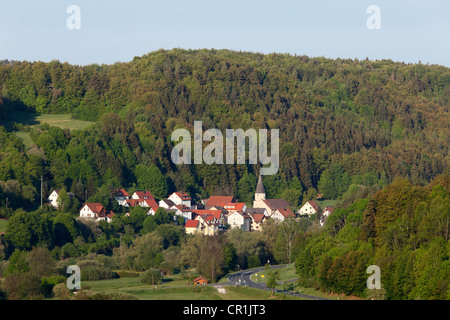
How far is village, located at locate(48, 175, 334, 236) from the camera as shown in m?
103

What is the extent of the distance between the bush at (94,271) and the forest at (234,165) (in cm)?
706

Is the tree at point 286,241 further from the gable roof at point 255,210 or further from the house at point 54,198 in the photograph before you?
the gable roof at point 255,210

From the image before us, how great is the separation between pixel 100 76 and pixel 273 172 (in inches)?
1660

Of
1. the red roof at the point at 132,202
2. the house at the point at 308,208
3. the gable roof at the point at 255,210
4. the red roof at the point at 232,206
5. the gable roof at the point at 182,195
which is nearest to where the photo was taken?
the red roof at the point at 132,202

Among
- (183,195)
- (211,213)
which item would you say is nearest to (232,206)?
(183,195)

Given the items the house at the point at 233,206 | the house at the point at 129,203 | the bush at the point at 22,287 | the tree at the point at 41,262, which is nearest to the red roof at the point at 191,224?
the house at the point at 129,203

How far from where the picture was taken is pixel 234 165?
467 feet

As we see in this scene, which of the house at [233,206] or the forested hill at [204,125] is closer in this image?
the forested hill at [204,125]

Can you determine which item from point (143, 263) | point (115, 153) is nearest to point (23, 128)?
point (115, 153)

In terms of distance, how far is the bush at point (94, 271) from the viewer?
76062 millimetres

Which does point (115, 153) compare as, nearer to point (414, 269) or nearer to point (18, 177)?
point (18, 177)

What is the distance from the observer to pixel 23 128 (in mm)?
127500

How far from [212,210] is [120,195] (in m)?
11.8

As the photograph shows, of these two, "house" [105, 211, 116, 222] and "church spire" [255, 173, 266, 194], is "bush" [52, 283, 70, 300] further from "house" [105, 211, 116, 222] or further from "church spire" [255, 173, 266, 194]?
"church spire" [255, 173, 266, 194]
